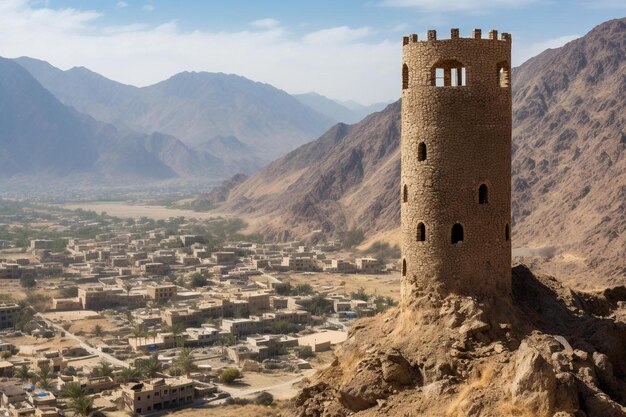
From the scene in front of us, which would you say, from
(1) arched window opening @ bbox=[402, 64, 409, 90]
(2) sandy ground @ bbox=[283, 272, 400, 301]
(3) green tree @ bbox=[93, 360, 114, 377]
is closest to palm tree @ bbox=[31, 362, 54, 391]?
(3) green tree @ bbox=[93, 360, 114, 377]

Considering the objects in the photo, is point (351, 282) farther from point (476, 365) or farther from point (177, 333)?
point (476, 365)

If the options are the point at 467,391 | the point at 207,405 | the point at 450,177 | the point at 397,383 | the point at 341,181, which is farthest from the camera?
the point at 341,181

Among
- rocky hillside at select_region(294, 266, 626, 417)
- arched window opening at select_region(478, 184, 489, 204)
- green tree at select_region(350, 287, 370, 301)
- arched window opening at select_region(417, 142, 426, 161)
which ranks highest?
arched window opening at select_region(417, 142, 426, 161)

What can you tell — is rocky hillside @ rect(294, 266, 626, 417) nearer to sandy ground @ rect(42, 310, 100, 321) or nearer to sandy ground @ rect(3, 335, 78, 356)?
sandy ground @ rect(3, 335, 78, 356)

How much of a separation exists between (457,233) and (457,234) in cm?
2

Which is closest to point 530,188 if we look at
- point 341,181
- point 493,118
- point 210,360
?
point 341,181

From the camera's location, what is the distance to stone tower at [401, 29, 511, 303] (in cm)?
1661

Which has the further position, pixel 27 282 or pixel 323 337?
pixel 27 282

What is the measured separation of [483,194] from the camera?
16906 millimetres

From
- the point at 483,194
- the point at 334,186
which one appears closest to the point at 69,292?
the point at 334,186

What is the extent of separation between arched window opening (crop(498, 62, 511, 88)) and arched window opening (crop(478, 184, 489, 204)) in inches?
83.6

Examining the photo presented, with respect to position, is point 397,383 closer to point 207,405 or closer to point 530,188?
point 207,405

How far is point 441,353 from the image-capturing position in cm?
1562

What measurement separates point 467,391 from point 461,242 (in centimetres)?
322
